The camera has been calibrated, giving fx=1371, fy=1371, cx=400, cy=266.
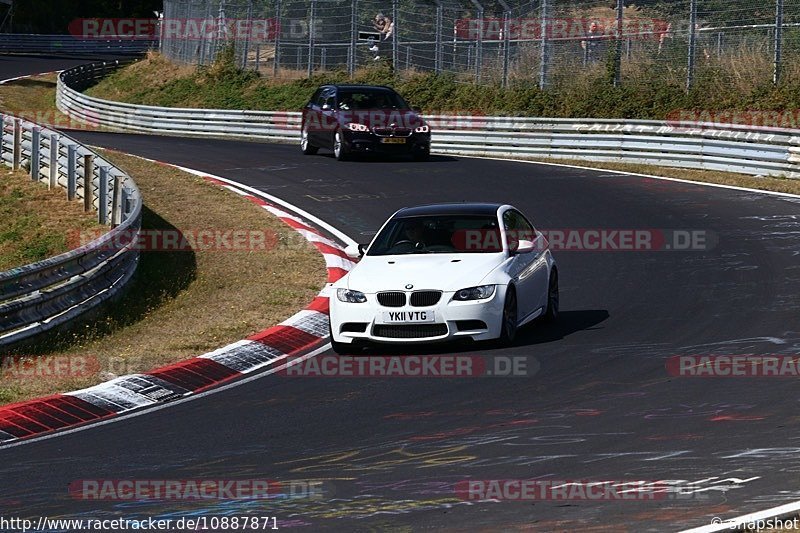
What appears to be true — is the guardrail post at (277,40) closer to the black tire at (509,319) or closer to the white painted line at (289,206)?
the white painted line at (289,206)

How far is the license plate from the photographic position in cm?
1220

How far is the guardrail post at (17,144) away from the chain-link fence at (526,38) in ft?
45.3

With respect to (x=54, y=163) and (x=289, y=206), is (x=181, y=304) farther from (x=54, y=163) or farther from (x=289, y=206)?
(x=54, y=163)

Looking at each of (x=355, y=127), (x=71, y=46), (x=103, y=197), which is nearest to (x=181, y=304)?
(x=103, y=197)

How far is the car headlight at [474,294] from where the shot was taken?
1224 cm

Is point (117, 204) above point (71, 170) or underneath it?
underneath

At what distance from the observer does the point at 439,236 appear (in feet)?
44.1

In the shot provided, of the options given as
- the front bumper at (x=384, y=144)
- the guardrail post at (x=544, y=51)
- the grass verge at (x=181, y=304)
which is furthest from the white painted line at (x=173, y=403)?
the guardrail post at (x=544, y=51)

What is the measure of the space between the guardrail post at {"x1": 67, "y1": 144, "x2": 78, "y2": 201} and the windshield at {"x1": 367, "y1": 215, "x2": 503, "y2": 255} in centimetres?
1122

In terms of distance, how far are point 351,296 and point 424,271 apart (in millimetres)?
708

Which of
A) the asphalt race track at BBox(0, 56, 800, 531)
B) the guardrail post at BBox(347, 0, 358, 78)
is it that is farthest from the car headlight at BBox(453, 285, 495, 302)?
the guardrail post at BBox(347, 0, 358, 78)

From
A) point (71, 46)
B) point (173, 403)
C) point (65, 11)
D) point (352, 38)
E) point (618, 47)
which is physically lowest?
point (173, 403)

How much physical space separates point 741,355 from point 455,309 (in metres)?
2.49

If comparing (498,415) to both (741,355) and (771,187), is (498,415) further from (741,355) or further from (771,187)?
(771,187)
